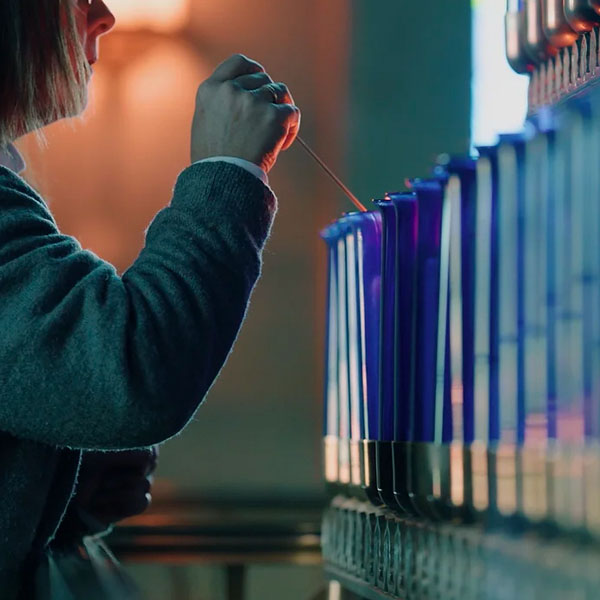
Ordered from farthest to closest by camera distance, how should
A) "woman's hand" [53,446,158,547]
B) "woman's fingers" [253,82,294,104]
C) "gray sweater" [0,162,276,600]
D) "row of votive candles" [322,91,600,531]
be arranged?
"woman's hand" [53,446,158,547] → "woman's fingers" [253,82,294,104] → "gray sweater" [0,162,276,600] → "row of votive candles" [322,91,600,531]

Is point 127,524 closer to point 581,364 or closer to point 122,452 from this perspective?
point 122,452

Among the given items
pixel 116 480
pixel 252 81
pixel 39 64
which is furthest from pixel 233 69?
pixel 116 480

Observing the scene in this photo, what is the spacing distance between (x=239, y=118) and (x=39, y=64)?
17 cm

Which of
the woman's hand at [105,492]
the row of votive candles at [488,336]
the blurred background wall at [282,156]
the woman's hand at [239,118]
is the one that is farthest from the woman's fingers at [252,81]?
the blurred background wall at [282,156]

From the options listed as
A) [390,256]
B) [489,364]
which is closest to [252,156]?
[390,256]

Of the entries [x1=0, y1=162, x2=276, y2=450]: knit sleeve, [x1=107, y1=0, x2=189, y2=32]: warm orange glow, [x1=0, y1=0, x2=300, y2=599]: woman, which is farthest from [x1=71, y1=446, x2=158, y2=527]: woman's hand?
[x1=107, y1=0, x2=189, y2=32]: warm orange glow

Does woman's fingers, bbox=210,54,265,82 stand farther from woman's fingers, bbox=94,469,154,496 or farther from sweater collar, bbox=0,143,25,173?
woman's fingers, bbox=94,469,154,496

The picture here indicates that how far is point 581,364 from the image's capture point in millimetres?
384

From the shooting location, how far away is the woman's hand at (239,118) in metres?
0.66

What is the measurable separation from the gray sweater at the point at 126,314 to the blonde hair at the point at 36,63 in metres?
0.10

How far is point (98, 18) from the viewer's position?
79 centimetres

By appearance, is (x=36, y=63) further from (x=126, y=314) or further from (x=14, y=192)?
(x=126, y=314)

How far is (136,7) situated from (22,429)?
5.40ft

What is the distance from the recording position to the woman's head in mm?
708
